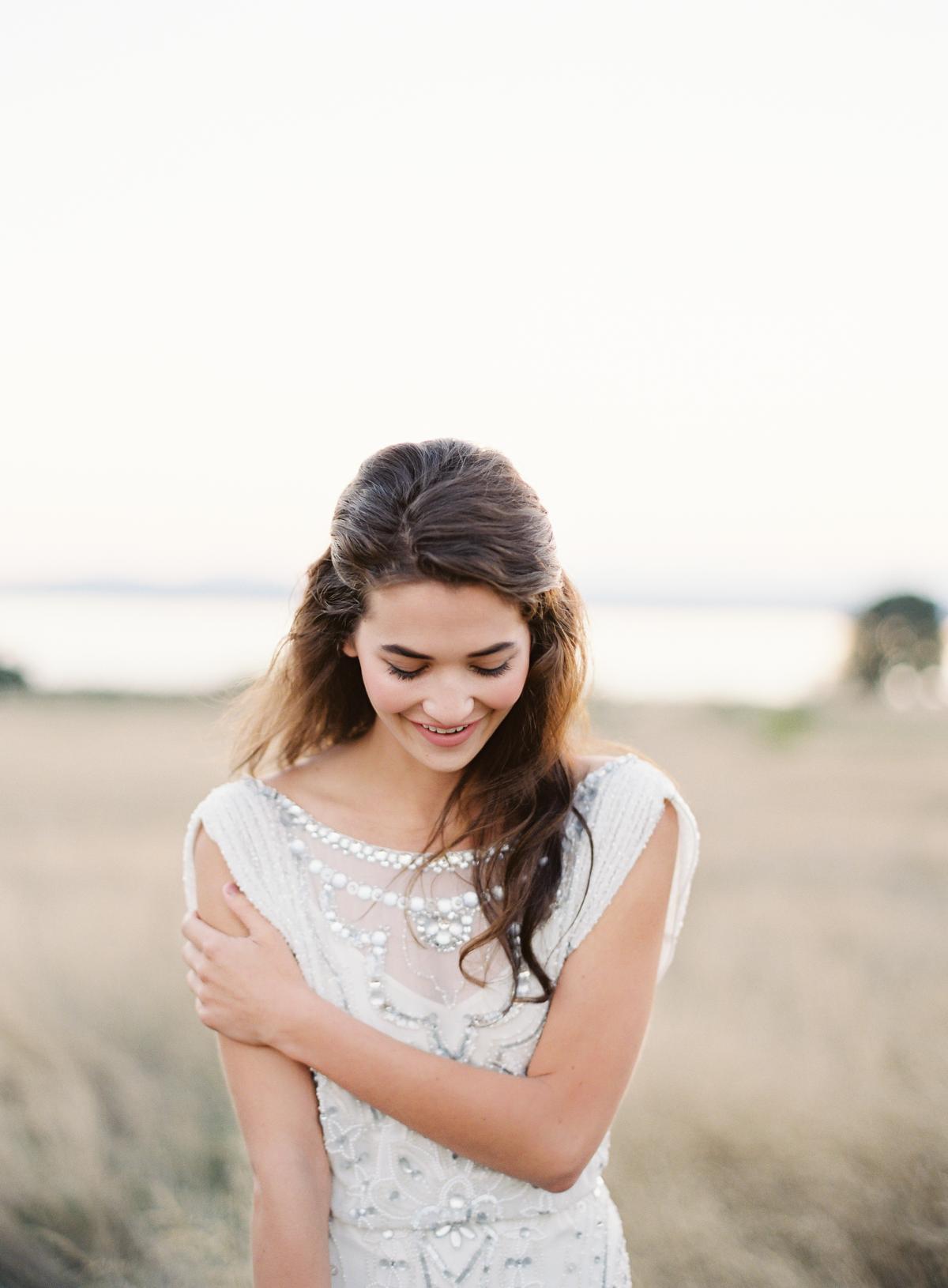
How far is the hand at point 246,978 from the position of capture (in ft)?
6.34

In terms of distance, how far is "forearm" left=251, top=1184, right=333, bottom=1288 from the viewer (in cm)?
192

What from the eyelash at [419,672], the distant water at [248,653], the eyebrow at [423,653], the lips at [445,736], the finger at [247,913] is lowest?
the distant water at [248,653]

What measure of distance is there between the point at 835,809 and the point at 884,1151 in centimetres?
485

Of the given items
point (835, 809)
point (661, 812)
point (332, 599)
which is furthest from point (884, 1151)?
point (835, 809)

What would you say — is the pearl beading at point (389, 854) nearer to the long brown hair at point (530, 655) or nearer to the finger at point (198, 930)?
the long brown hair at point (530, 655)

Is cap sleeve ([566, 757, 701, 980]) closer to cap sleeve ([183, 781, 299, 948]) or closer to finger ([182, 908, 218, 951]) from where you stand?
cap sleeve ([183, 781, 299, 948])

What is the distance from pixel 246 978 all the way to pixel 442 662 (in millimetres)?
643

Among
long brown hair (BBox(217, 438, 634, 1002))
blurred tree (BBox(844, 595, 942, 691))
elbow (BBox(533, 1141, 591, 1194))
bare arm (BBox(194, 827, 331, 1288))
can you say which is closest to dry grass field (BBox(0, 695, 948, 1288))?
long brown hair (BBox(217, 438, 634, 1002))

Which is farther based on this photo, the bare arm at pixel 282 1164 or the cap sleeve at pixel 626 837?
the cap sleeve at pixel 626 837

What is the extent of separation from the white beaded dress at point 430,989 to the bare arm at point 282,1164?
47 mm

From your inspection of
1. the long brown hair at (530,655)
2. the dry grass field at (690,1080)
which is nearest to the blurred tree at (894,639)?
the dry grass field at (690,1080)

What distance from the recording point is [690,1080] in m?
3.82

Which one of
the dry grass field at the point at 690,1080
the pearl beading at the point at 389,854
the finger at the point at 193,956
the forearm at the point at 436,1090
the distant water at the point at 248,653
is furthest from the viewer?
the distant water at the point at 248,653

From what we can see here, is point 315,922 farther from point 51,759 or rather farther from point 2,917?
point 51,759
